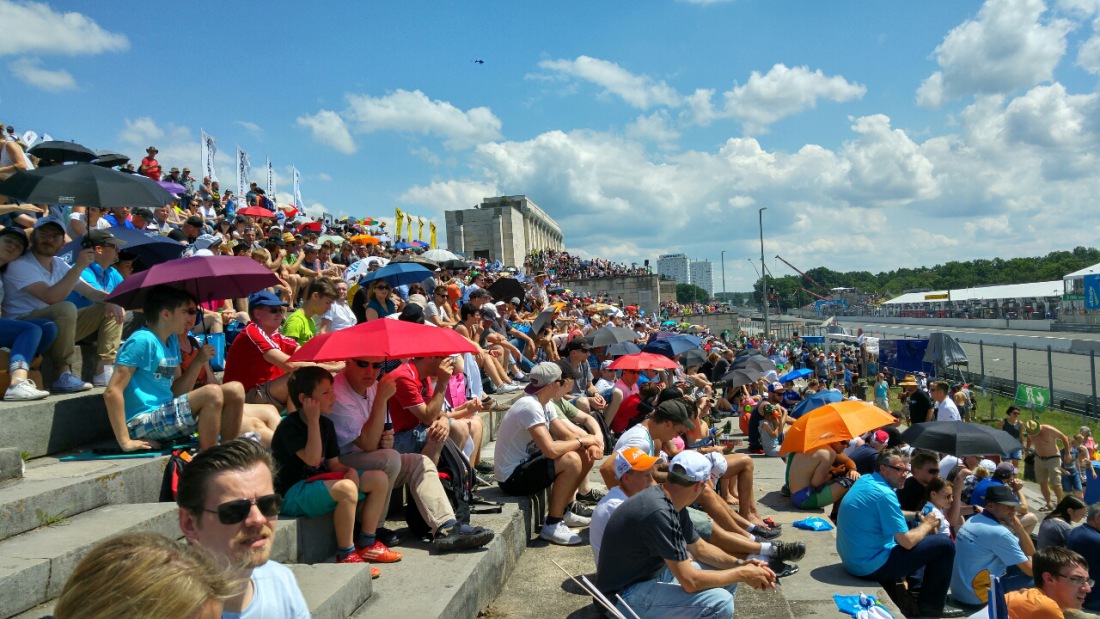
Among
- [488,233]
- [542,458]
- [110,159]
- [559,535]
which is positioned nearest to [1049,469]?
[559,535]

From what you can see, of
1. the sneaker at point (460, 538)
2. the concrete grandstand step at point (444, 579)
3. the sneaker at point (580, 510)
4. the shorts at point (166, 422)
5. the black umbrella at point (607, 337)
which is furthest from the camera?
the black umbrella at point (607, 337)

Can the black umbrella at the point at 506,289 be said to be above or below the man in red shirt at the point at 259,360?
above

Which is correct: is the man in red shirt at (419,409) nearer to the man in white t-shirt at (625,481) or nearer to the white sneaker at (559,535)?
the white sneaker at (559,535)

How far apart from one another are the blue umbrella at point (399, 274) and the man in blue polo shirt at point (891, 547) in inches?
264

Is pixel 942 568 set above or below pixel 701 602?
below

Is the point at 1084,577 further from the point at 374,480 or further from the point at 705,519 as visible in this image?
the point at 374,480

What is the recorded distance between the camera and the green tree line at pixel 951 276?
110000mm

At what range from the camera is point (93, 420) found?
512 cm

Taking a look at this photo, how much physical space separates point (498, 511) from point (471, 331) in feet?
12.3

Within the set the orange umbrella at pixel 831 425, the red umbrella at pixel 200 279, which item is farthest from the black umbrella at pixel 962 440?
the red umbrella at pixel 200 279

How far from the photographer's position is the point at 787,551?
570 centimetres

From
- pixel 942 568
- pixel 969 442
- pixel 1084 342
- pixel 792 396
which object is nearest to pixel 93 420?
pixel 942 568

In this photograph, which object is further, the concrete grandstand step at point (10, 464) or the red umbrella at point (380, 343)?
the red umbrella at point (380, 343)

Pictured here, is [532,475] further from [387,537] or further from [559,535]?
[387,537]
